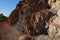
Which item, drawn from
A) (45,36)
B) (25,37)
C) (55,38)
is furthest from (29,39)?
(55,38)

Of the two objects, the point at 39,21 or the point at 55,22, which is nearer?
the point at 55,22

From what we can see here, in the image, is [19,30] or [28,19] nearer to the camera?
[28,19]

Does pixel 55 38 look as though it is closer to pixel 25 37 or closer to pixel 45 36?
pixel 45 36

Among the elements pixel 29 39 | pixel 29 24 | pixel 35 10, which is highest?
pixel 35 10

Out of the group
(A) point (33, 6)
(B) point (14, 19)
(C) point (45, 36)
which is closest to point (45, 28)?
(C) point (45, 36)

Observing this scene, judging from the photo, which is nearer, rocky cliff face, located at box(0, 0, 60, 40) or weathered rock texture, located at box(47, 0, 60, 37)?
weathered rock texture, located at box(47, 0, 60, 37)

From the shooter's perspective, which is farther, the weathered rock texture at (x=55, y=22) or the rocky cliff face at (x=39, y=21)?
the rocky cliff face at (x=39, y=21)

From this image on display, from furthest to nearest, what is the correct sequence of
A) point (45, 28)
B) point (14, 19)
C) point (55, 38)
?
point (14, 19) → point (45, 28) → point (55, 38)

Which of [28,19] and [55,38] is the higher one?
[28,19]

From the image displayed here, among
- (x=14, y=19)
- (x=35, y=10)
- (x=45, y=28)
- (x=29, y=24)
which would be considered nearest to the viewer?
(x=45, y=28)

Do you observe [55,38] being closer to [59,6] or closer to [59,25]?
[59,25]

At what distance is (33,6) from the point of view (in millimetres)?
14305

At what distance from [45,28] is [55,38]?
1.68 m

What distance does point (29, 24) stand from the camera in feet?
42.0
